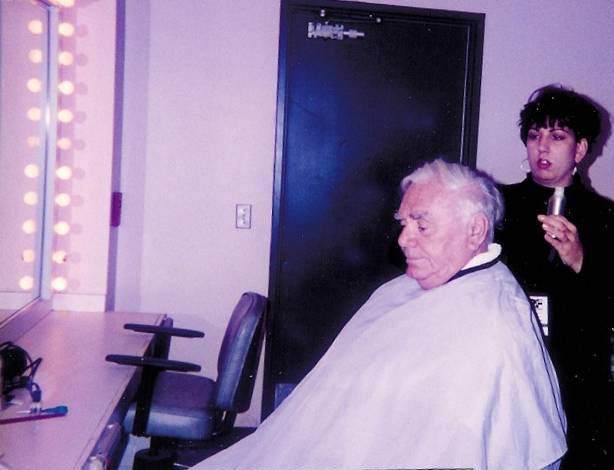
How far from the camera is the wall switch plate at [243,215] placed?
9.56ft

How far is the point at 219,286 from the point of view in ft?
9.62

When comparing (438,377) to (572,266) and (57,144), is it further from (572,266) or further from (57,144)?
(57,144)

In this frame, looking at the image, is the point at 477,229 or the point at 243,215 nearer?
the point at 477,229

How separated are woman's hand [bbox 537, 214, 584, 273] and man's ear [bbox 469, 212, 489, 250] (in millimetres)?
279

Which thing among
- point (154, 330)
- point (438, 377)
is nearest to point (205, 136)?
point (154, 330)

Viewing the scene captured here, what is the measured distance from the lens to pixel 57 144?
2490 millimetres

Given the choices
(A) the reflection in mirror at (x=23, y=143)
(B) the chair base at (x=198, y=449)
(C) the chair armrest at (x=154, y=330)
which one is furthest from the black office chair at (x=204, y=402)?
(A) the reflection in mirror at (x=23, y=143)

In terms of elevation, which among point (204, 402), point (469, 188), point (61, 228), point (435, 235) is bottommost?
point (204, 402)

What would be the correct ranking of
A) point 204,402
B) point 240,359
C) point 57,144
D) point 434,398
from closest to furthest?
1. point 434,398
2. point 240,359
3. point 204,402
4. point 57,144

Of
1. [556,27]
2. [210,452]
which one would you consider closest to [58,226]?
[210,452]

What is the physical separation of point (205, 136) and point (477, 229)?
1.72 m

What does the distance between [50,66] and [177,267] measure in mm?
1028

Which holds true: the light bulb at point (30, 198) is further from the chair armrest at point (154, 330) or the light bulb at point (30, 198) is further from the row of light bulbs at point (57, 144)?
the chair armrest at point (154, 330)

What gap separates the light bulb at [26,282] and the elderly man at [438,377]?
3.85 feet
